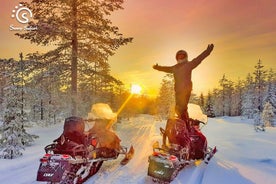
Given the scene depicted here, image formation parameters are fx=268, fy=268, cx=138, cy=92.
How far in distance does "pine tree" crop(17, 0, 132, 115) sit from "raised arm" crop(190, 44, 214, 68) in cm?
1071

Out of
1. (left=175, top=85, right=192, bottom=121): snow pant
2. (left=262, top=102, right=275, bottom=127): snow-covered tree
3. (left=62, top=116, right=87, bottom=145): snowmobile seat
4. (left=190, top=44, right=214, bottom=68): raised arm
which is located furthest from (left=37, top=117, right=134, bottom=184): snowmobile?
(left=262, top=102, right=275, bottom=127): snow-covered tree

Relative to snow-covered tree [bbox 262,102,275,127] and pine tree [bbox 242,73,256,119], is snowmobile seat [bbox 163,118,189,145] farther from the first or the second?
pine tree [bbox 242,73,256,119]

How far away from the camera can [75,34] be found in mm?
16234

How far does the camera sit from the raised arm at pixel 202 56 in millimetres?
6469

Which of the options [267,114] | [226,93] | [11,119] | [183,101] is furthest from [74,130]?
[226,93]

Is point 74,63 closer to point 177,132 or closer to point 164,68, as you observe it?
point 164,68

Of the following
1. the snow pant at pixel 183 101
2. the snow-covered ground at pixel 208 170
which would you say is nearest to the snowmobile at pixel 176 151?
the snow pant at pixel 183 101

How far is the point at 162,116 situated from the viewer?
62625mm

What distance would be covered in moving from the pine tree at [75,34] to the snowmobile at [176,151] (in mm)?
10645

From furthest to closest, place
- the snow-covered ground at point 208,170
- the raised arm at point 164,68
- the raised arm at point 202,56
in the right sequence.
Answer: the raised arm at point 164,68 < the raised arm at point 202,56 < the snow-covered ground at point 208,170

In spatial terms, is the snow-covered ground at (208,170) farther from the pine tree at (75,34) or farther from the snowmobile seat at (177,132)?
the pine tree at (75,34)

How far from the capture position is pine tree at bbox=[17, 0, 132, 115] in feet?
50.7

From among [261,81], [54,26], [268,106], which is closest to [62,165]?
[54,26]

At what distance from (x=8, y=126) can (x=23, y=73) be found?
3660 millimetres
